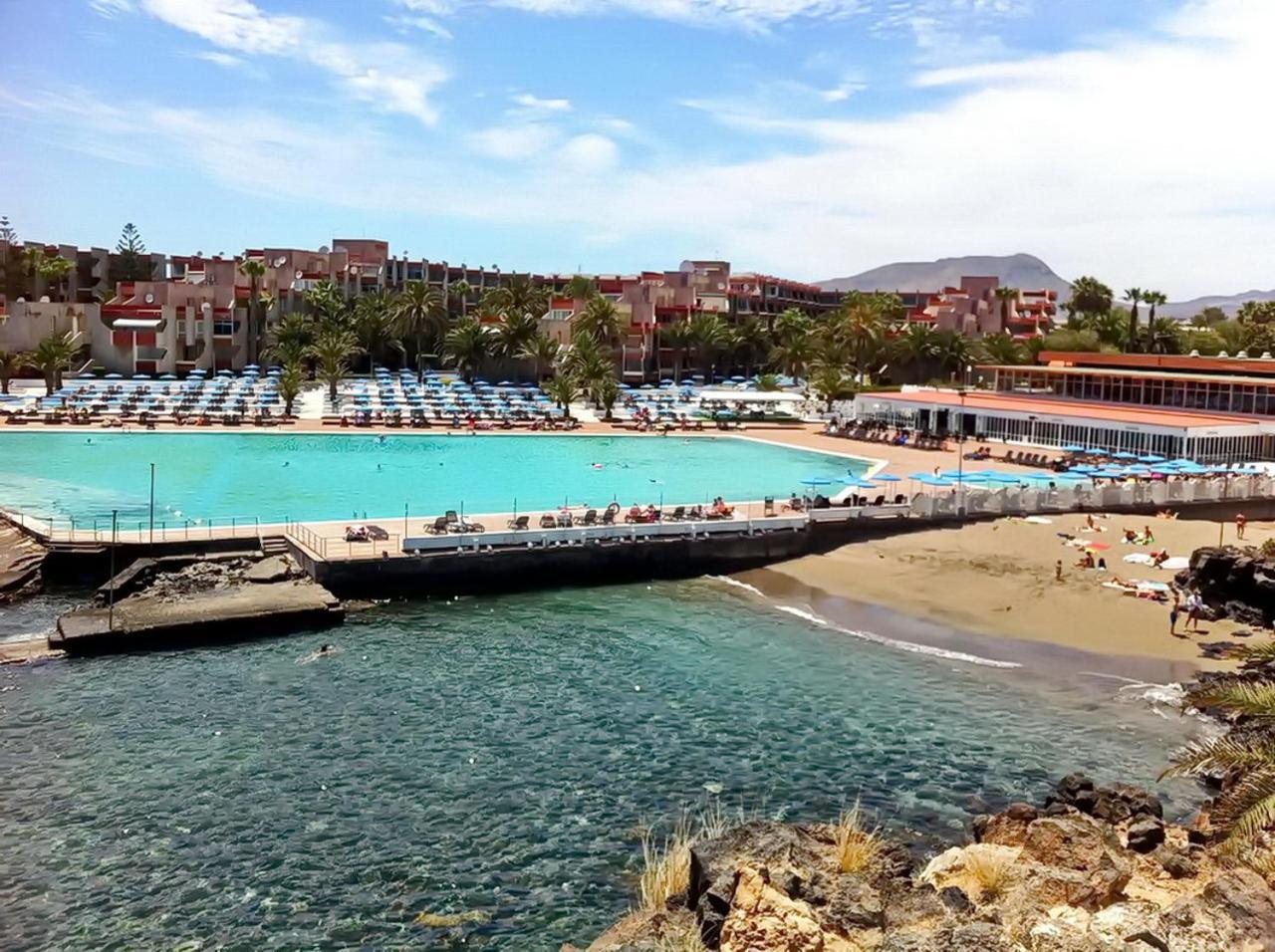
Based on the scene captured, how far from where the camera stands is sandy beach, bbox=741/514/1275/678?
2605cm

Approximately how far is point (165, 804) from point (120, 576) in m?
13.2

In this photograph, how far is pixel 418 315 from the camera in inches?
3438

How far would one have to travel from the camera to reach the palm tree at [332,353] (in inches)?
2911

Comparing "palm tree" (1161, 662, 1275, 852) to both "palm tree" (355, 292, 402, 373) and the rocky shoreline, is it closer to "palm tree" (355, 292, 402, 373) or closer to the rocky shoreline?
the rocky shoreline

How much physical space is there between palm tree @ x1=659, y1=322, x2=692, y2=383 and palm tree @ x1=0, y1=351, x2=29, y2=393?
46.8 meters

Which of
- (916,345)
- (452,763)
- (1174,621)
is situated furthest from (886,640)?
(916,345)

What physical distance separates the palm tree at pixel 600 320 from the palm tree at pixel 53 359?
115ft

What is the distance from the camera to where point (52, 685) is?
22.0 m

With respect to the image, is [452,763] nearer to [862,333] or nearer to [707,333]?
[862,333]

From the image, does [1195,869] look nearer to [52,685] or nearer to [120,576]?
[52,685]

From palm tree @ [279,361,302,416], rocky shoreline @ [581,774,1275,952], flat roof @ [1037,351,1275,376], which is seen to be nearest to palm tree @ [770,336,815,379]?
flat roof @ [1037,351,1275,376]

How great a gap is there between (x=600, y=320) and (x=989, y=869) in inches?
2971

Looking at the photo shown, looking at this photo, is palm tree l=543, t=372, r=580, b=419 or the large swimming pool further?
palm tree l=543, t=372, r=580, b=419

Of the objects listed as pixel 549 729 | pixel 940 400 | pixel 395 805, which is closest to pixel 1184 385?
pixel 940 400
